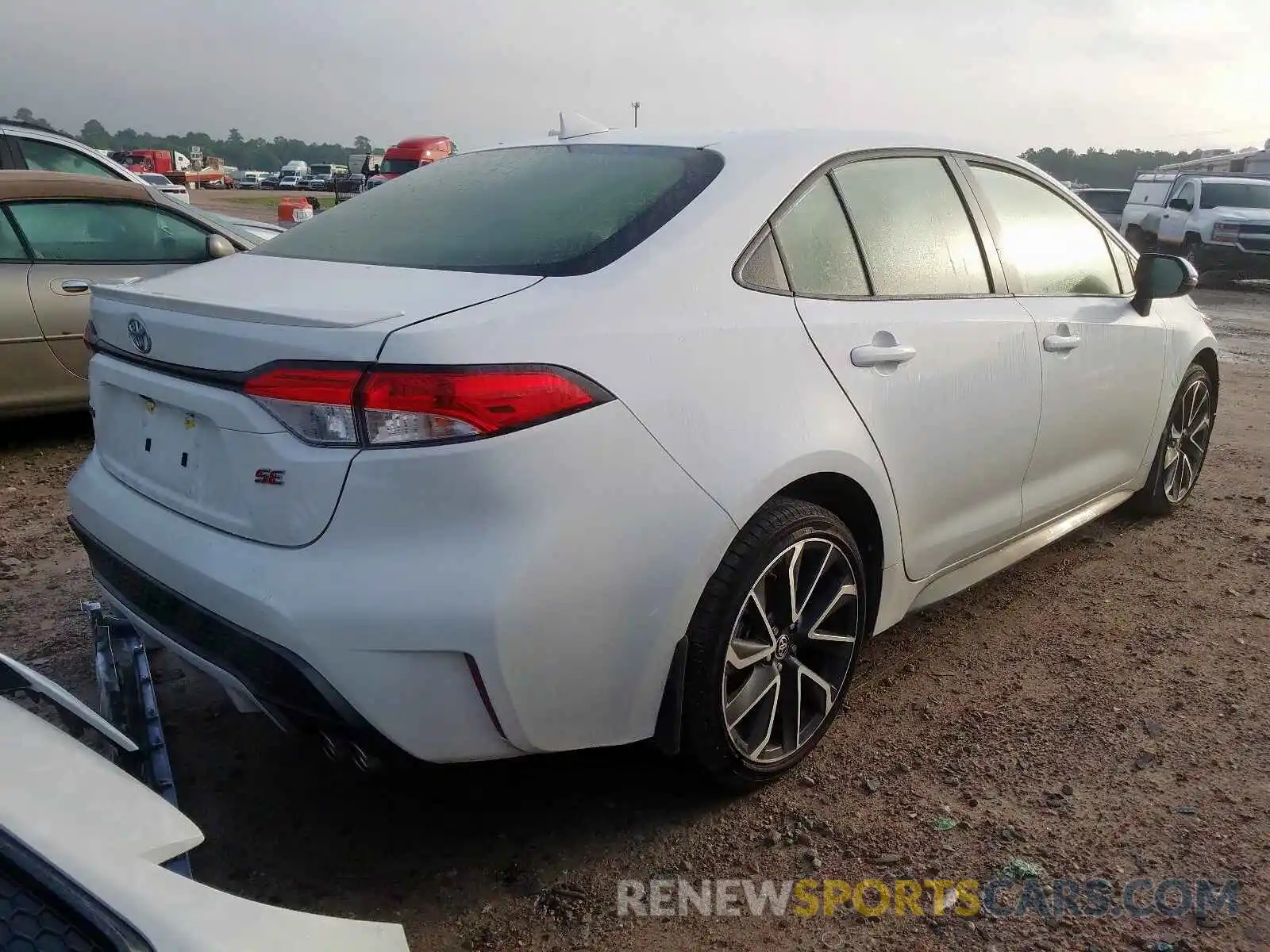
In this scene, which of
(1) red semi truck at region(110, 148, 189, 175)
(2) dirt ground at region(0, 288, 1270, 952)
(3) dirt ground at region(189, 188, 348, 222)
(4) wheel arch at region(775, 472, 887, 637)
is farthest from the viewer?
(1) red semi truck at region(110, 148, 189, 175)

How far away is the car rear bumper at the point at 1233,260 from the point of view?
54.6ft

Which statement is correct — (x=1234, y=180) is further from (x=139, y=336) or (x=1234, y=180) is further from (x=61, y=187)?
(x=139, y=336)

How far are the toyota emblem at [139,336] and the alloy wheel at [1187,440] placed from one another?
394 centimetres

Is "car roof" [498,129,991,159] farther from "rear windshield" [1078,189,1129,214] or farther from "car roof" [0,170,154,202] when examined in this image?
"rear windshield" [1078,189,1129,214]

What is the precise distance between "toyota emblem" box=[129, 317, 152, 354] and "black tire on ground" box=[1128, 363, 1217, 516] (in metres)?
3.82

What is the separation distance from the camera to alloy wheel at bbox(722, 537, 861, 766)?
7.81 feet

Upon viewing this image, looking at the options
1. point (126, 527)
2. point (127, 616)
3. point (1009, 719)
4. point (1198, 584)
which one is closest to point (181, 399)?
point (126, 527)

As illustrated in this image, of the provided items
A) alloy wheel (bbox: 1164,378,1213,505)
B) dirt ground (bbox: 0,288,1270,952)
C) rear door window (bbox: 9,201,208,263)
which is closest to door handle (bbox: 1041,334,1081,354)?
dirt ground (bbox: 0,288,1270,952)

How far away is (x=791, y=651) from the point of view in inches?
99.6

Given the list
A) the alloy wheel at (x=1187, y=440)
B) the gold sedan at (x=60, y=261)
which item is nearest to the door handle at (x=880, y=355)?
the alloy wheel at (x=1187, y=440)

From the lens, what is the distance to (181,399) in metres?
2.13

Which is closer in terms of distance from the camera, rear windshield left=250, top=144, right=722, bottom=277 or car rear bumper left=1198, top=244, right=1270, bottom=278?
rear windshield left=250, top=144, right=722, bottom=277

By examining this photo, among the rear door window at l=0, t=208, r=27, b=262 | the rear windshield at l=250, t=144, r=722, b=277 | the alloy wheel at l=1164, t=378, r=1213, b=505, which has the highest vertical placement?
the rear windshield at l=250, t=144, r=722, b=277

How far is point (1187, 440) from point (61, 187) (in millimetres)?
5709
